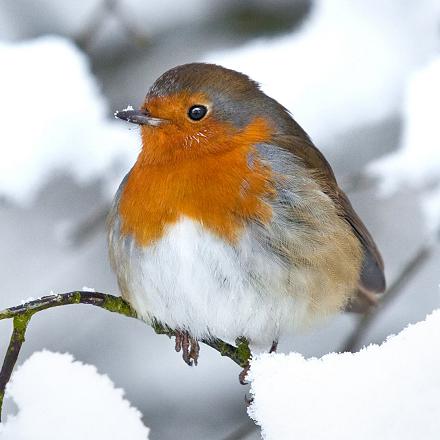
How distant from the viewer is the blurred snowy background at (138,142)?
3422 mm

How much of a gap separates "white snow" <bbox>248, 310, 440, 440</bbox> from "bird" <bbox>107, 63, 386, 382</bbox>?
1231mm

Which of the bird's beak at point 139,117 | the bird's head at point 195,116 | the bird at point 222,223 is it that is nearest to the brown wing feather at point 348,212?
the bird at point 222,223

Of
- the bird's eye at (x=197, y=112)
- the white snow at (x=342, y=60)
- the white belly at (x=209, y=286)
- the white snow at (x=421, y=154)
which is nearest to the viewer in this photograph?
the white belly at (x=209, y=286)

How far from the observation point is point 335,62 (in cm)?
403

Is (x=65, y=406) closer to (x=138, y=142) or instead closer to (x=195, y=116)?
(x=195, y=116)

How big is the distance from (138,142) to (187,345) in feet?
3.19

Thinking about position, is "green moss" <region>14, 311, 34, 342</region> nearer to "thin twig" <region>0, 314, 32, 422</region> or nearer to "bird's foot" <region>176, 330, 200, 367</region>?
"thin twig" <region>0, 314, 32, 422</region>

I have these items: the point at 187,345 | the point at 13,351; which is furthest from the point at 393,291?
the point at 13,351

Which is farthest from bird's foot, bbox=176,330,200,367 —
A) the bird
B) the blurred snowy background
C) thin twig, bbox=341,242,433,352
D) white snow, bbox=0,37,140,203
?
white snow, bbox=0,37,140,203

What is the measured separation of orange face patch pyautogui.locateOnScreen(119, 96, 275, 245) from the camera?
2.84 metres

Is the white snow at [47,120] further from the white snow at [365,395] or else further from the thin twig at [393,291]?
the white snow at [365,395]

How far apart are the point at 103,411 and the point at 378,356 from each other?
69 cm

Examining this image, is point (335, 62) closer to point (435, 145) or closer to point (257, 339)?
point (435, 145)


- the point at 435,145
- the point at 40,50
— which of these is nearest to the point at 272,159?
the point at 435,145
